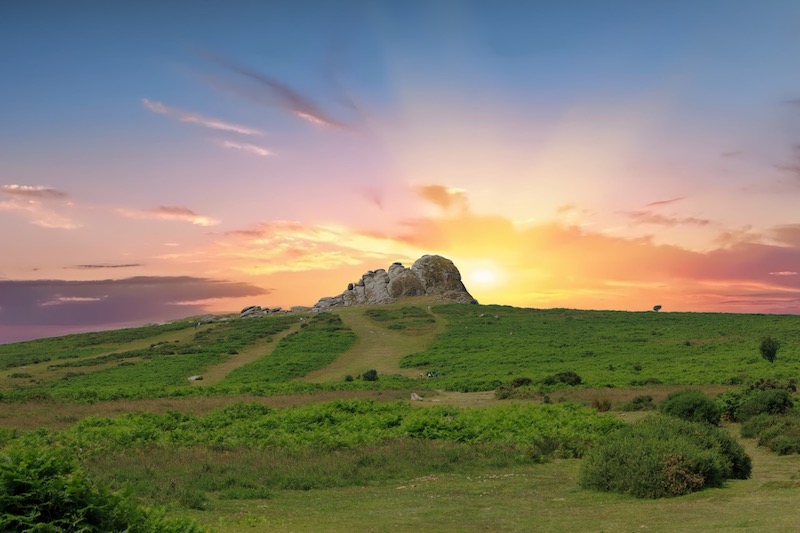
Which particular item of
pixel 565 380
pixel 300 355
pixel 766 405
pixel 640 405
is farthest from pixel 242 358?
pixel 766 405

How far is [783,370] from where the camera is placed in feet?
159

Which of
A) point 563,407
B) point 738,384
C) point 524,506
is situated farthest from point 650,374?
point 524,506

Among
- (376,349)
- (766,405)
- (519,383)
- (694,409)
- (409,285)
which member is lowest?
(519,383)

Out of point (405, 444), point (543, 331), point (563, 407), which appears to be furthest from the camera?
point (543, 331)

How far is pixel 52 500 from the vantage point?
29.9ft

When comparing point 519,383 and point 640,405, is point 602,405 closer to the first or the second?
point 640,405

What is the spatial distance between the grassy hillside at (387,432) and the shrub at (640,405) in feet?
3.05

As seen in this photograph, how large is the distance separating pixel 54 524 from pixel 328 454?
1583cm

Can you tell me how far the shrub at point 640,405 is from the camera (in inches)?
1417

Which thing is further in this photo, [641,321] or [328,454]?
[641,321]

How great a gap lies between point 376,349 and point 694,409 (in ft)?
179

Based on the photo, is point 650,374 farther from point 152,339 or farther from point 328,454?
point 152,339

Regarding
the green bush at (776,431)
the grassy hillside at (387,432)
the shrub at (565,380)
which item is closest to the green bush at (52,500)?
the grassy hillside at (387,432)

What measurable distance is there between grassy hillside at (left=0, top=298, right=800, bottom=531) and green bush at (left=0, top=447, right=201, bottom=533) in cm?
85
